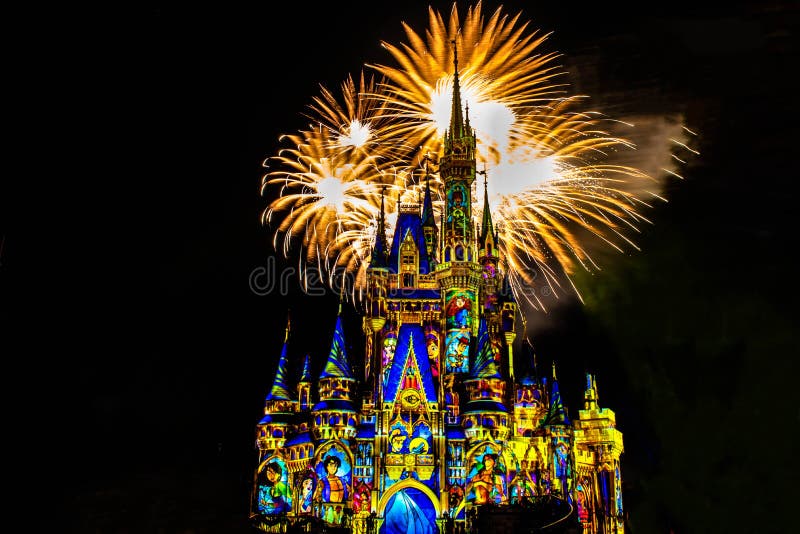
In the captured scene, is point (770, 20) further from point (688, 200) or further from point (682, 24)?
point (688, 200)

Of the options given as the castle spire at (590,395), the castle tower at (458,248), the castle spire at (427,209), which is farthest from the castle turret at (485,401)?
the castle spire at (427,209)

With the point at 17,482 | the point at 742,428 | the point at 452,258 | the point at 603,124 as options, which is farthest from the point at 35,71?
the point at 742,428

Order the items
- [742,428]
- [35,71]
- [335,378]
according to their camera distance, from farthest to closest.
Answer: [742,428], [335,378], [35,71]

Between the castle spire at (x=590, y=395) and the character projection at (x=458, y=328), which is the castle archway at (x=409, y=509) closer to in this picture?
the character projection at (x=458, y=328)

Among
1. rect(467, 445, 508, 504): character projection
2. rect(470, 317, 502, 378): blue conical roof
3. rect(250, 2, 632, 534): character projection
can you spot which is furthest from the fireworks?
rect(467, 445, 508, 504): character projection

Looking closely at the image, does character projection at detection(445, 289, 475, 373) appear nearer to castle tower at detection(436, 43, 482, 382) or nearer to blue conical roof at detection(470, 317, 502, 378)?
castle tower at detection(436, 43, 482, 382)

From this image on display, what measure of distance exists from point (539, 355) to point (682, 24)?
31592mm

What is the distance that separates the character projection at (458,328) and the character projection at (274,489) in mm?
14440

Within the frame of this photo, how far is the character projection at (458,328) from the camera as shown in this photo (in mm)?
54812

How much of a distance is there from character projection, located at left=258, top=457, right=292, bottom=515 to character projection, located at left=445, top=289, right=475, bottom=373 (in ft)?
47.4

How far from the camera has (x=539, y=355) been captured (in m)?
68.0

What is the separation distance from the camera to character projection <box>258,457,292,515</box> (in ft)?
168

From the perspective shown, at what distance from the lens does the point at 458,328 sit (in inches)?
2176

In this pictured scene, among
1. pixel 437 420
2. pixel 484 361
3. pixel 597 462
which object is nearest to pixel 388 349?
pixel 484 361
